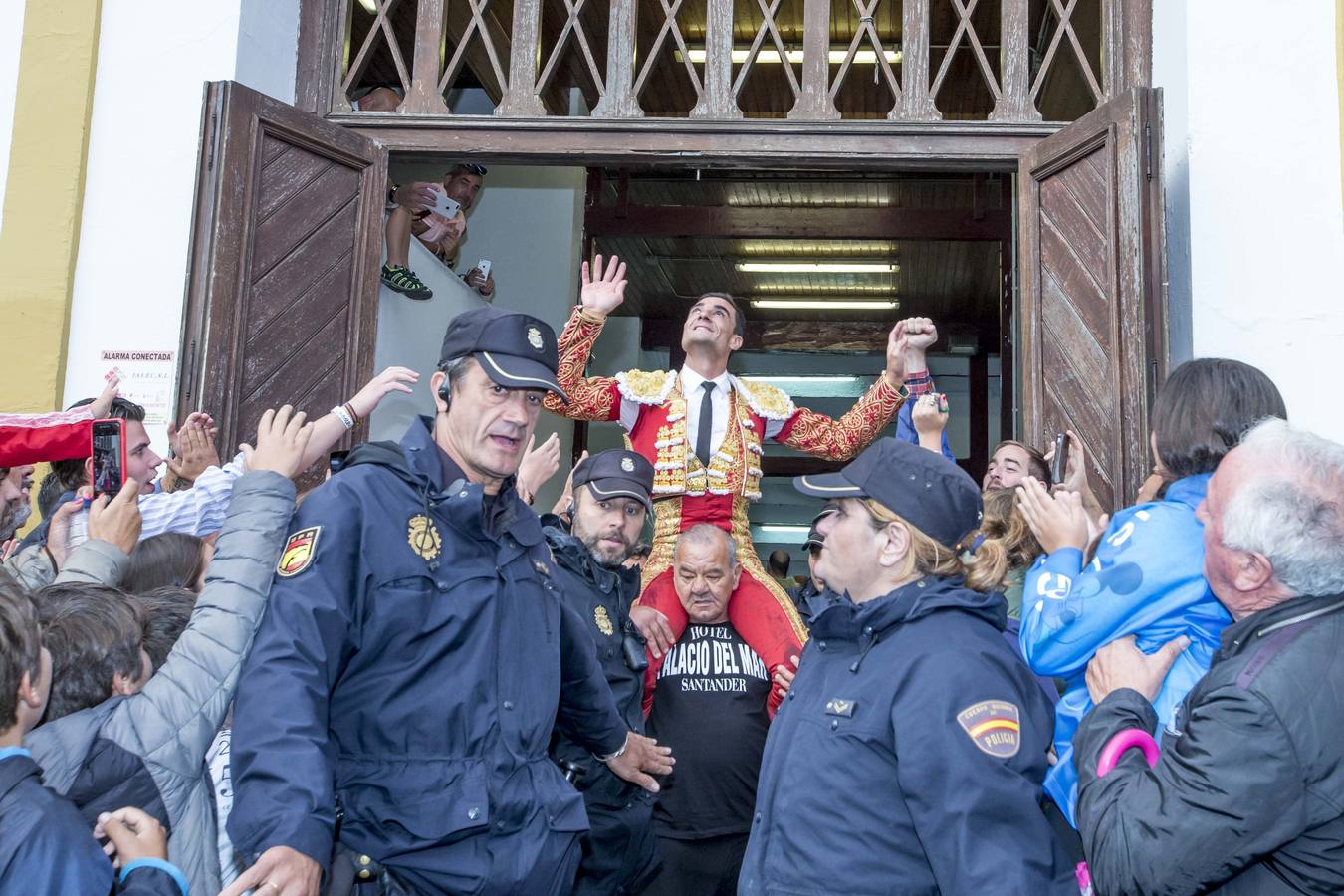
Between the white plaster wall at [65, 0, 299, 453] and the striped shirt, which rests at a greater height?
the white plaster wall at [65, 0, 299, 453]

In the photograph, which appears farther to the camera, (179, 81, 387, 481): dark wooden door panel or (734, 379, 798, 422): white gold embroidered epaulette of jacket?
(734, 379, 798, 422): white gold embroidered epaulette of jacket

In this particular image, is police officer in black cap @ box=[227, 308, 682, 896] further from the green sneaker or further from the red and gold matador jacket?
the green sneaker

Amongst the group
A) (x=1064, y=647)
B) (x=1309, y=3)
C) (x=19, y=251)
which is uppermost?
(x=1309, y=3)

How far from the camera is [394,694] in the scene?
230 cm

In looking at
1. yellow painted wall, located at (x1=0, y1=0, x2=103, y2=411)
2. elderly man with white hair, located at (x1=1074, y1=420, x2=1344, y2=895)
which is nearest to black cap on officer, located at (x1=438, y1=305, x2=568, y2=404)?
elderly man with white hair, located at (x1=1074, y1=420, x2=1344, y2=895)

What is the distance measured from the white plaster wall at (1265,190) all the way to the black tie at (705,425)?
183 cm

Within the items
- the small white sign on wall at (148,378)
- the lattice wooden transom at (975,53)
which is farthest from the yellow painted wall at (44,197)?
the lattice wooden transom at (975,53)

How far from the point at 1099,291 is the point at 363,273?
297 cm

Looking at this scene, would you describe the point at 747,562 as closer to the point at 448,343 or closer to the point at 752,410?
the point at 752,410

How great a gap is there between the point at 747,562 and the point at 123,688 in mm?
2527

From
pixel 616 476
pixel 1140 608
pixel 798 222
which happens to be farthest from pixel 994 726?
pixel 798 222

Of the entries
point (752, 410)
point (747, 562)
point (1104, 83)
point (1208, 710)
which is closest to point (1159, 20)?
point (1104, 83)

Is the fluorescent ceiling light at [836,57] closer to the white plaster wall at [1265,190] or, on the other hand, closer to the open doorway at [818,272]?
the open doorway at [818,272]

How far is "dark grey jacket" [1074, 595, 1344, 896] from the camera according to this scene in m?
1.76
